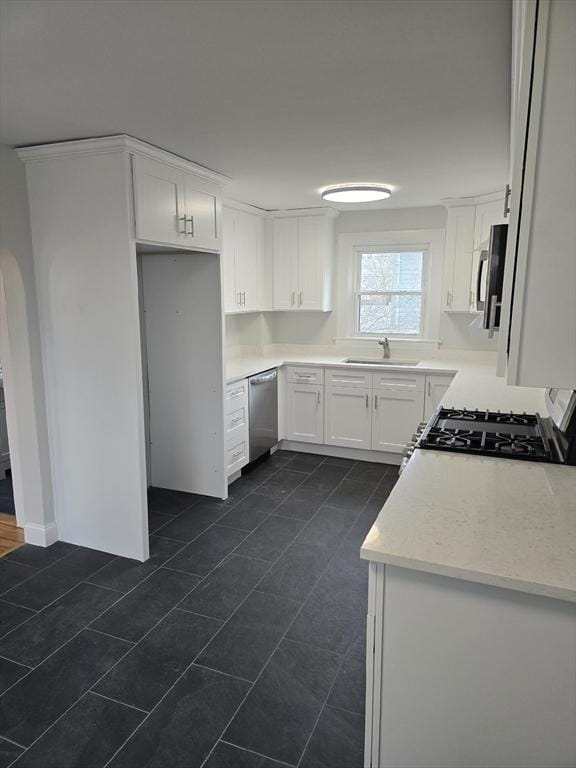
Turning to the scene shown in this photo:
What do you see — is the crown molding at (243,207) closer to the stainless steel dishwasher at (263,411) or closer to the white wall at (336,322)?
the white wall at (336,322)

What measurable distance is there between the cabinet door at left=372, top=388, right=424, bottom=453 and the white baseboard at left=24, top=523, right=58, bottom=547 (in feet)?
8.85

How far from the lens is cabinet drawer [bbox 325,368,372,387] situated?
4535 mm

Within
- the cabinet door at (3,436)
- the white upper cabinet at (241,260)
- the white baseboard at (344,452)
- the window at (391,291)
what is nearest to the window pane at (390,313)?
the window at (391,291)

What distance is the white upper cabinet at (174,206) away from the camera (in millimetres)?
2754

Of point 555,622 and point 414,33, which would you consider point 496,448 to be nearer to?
point 555,622

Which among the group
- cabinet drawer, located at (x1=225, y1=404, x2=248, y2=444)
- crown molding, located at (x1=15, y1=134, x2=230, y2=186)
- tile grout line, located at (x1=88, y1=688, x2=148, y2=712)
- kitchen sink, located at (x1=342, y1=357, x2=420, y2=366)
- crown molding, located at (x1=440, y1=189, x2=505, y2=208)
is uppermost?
crown molding, located at (x1=440, y1=189, x2=505, y2=208)

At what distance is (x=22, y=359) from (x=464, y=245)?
359cm

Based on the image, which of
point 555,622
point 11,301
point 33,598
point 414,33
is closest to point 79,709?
point 33,598

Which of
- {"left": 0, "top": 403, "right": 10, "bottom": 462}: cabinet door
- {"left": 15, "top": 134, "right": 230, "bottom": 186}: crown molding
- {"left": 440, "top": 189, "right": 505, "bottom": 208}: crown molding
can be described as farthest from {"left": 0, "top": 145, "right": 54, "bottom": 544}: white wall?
{"left": 440, "top": 189, "right": 505, "bottom": 208}: crown molding

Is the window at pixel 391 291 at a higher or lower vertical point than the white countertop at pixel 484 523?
higher

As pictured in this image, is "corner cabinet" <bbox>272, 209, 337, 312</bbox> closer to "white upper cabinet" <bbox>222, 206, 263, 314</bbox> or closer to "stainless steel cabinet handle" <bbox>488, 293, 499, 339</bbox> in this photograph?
"white upper cabinet" <bbox>222, 206, 263, 314</bbox>

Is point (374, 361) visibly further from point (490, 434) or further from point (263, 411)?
point (490, 434)

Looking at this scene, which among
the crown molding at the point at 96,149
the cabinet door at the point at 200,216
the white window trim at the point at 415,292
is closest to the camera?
the crown molding at the point at 96,149

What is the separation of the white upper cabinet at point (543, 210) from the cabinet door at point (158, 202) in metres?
2.09
